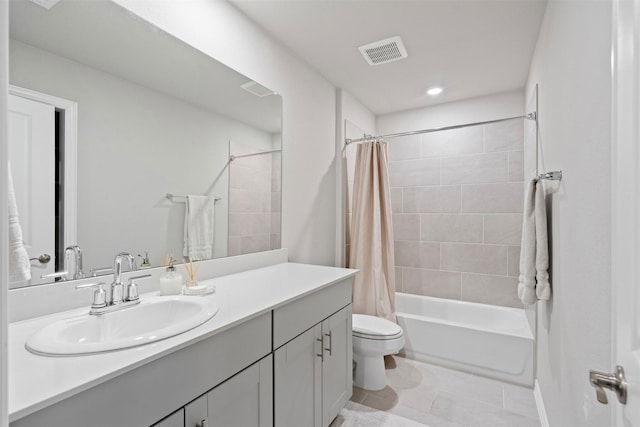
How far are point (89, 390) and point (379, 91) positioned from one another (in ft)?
9.69

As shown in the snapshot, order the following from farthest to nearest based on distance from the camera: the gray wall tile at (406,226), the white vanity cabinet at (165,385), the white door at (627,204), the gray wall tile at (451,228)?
the gray wall tile at (406,226) < the gray wall tile at (451,228) < the white vanity cabinet at (165,385) < the white door at (627,204)

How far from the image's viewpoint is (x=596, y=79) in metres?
0.94

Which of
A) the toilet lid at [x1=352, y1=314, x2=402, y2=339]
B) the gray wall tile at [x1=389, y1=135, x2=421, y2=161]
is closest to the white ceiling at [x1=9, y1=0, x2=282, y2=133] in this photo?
the toilet lid at [x1=352, y1=314, x2=402, y2=339]

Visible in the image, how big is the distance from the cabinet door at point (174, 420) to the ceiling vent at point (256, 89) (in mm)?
1656

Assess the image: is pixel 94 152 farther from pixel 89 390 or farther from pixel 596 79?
pixel 596 79

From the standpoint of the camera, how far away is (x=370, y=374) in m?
2.19

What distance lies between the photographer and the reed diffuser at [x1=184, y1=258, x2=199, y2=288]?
1.39m

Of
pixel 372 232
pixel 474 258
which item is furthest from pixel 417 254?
pixel 372 232

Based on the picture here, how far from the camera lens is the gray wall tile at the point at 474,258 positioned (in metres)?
2.96

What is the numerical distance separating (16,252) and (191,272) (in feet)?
1.97

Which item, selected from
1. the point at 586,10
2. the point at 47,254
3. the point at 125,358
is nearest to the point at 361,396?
the point at 125,358

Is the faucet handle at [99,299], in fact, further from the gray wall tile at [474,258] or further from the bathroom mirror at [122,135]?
the gray wall tile at [474,258]

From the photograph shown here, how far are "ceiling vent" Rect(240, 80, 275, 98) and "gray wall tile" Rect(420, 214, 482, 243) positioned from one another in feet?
6.93

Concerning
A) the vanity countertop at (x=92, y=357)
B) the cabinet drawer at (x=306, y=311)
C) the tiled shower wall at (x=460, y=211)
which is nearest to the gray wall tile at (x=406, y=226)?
the tiled shower wall at (x=460, y=211)
